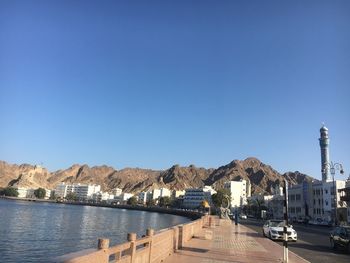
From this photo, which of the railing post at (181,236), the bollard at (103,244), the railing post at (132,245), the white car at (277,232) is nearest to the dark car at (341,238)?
the white car at (277,232)

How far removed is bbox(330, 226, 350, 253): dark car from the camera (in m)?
22.5

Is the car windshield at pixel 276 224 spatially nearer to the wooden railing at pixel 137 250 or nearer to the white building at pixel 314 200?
the wooden railing at pixel 137 250

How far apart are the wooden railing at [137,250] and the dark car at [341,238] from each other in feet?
31.6

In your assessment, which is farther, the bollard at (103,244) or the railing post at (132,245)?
the railing post at (132,245)

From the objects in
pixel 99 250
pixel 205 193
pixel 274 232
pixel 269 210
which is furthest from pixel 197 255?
pixel 205 193

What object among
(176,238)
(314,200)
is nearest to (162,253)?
(176,238)

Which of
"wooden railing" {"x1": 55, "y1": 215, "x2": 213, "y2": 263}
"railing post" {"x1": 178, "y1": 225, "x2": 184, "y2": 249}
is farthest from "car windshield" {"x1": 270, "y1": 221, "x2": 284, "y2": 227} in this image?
"wooden railing" {"x1": 55, "y1": 215, "x2": 213, "y2": 263}

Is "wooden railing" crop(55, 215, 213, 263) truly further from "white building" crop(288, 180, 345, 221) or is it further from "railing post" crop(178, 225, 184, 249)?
"white building" crop(288, 180, 345, 221)

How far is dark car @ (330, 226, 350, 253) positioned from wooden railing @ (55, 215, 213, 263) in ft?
31.6

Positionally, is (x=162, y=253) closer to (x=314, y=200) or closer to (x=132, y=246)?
(x=132, y=246)

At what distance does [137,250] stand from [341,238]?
1664 cm

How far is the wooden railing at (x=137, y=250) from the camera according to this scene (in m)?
6.40

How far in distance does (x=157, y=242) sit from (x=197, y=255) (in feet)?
13.1

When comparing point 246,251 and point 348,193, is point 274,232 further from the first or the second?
point 348,193
